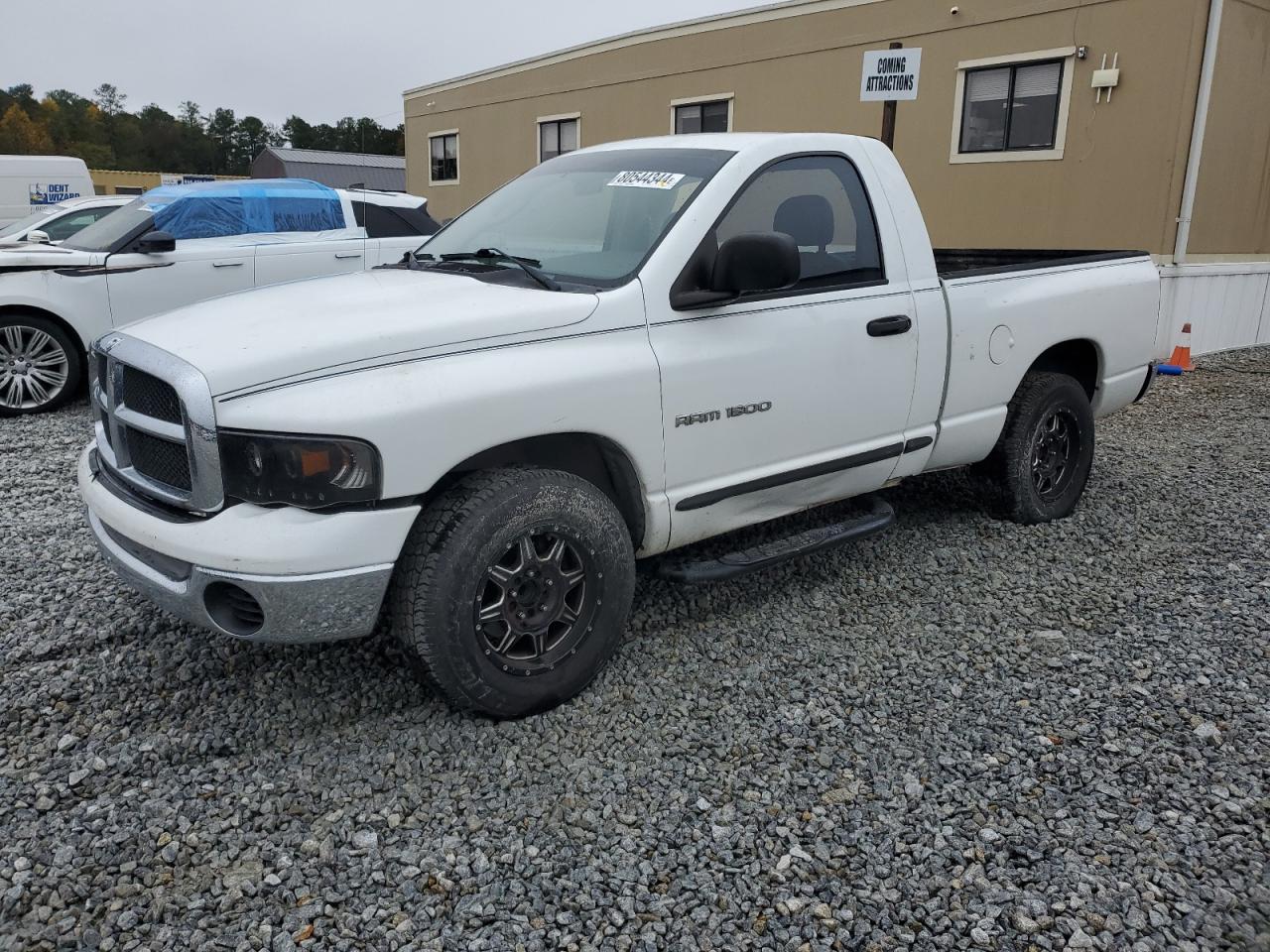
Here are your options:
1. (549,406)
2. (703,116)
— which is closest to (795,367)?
(549,406)

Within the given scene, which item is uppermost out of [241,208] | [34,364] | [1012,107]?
[1012,107]

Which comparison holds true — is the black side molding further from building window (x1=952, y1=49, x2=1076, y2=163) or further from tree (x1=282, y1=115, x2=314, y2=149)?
tree (x1=282, y1=115, x2=314, y2=149)

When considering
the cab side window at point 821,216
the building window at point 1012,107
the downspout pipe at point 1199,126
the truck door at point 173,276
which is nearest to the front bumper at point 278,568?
the cab side window at point 821,216

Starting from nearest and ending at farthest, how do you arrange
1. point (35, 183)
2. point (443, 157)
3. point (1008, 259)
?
point (1008, 259), point (35, 183), point (443, 157)

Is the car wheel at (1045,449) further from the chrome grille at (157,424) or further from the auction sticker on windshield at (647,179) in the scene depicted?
the chrome grille at (157,424)

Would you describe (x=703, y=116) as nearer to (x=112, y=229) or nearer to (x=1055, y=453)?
(x=112, y=229)

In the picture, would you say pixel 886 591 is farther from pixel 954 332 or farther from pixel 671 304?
pixel 671 304

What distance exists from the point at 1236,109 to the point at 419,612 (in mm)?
11915

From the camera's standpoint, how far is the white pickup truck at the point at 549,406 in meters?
2.79

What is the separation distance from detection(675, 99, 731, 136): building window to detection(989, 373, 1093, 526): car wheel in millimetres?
11559

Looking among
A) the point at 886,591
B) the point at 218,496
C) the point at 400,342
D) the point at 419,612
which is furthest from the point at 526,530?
the point at 886,591

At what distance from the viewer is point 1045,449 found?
5.20m

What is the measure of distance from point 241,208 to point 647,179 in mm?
5973

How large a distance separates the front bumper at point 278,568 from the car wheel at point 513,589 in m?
0.14
